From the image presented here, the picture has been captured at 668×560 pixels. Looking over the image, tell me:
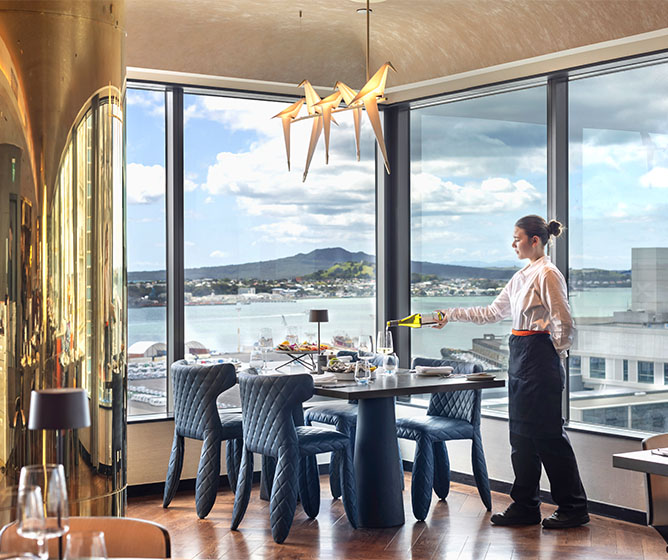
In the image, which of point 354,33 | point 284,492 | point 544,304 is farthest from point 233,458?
point 354,33

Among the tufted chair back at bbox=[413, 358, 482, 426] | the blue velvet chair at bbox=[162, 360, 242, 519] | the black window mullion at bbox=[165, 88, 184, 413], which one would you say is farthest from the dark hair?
the black window mullion at bbox=[165, 88, 184, 413]

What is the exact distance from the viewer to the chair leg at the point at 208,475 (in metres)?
5.61

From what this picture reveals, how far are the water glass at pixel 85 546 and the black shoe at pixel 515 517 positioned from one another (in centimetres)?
398

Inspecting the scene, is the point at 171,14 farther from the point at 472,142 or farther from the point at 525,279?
the point at 525,279

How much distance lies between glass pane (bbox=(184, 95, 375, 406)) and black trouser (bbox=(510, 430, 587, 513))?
174cm

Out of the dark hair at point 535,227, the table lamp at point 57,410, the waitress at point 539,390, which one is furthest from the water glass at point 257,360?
the table lamp at point 57,410

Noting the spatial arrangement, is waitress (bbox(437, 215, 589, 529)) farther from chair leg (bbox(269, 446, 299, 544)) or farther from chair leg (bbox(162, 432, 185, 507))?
chair leg (bbox(162, 432, 185, 507))

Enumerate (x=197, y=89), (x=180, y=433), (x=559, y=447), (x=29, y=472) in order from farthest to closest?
(x=197, y=89) → (x=180, y=433) → (x=559, y=447) → (x=29, y=472)

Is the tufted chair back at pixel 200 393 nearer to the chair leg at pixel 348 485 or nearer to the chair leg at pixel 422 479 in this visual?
the chair leg at pixel 348 485

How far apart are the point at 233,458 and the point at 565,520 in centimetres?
217

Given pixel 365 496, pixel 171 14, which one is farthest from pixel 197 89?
pixel 365 496

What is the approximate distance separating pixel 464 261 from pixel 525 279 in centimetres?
129

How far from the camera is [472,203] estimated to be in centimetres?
681

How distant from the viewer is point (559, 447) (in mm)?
5391
